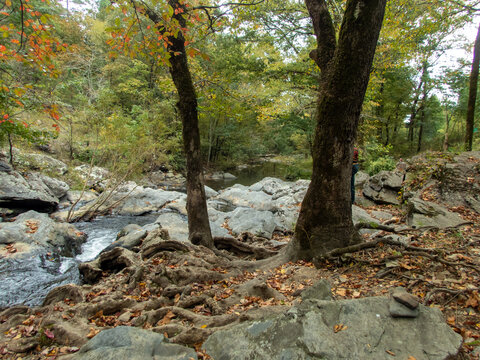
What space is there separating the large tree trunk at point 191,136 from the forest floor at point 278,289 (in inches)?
33.7

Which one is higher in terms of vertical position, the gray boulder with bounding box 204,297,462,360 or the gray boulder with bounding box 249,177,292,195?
the gray boulder with bounding box 204,297,462,360

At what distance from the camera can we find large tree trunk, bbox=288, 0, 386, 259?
3.66 metres

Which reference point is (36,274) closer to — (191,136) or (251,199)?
(191,136)

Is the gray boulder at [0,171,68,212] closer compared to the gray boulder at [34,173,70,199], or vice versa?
the gray boulder at [0,171,68,212]

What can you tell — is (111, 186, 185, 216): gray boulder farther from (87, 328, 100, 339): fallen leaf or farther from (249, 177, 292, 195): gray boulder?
(87, 328, 100, 339): fallen leaf

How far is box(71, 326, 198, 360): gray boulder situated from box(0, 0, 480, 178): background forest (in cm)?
300

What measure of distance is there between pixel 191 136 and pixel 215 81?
136 cm

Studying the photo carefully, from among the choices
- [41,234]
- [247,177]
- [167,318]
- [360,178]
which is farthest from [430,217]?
[247,177]

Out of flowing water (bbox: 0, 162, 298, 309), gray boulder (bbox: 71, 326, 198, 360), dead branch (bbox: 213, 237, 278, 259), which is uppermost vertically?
gray boulder (bbox: 71, 326, 198, 360)

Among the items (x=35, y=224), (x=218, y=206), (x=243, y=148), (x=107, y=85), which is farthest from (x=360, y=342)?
(x=243, y=148)

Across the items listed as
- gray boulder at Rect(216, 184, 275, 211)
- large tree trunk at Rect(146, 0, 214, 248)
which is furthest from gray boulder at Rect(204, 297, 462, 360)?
gray boulder at Rect(216, 184, 275, 211)

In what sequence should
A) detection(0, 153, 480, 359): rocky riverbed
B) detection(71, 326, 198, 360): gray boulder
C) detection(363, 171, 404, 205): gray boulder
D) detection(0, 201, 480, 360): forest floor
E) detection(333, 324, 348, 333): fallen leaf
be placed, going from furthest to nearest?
1. detection(363, 171, 404, 205): gray boulder
2. detection(0, 201, 480, 360): forest floor
3. detection(0, 153, 480, 359): rocky riverbed
4. detection(333, 324, 348, 333): fallen leaf
5. detection(71, 326, 198, 360): gray boulder

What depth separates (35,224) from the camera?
808 cm

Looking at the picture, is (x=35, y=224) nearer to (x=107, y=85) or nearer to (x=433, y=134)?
(x=107, y=85)
